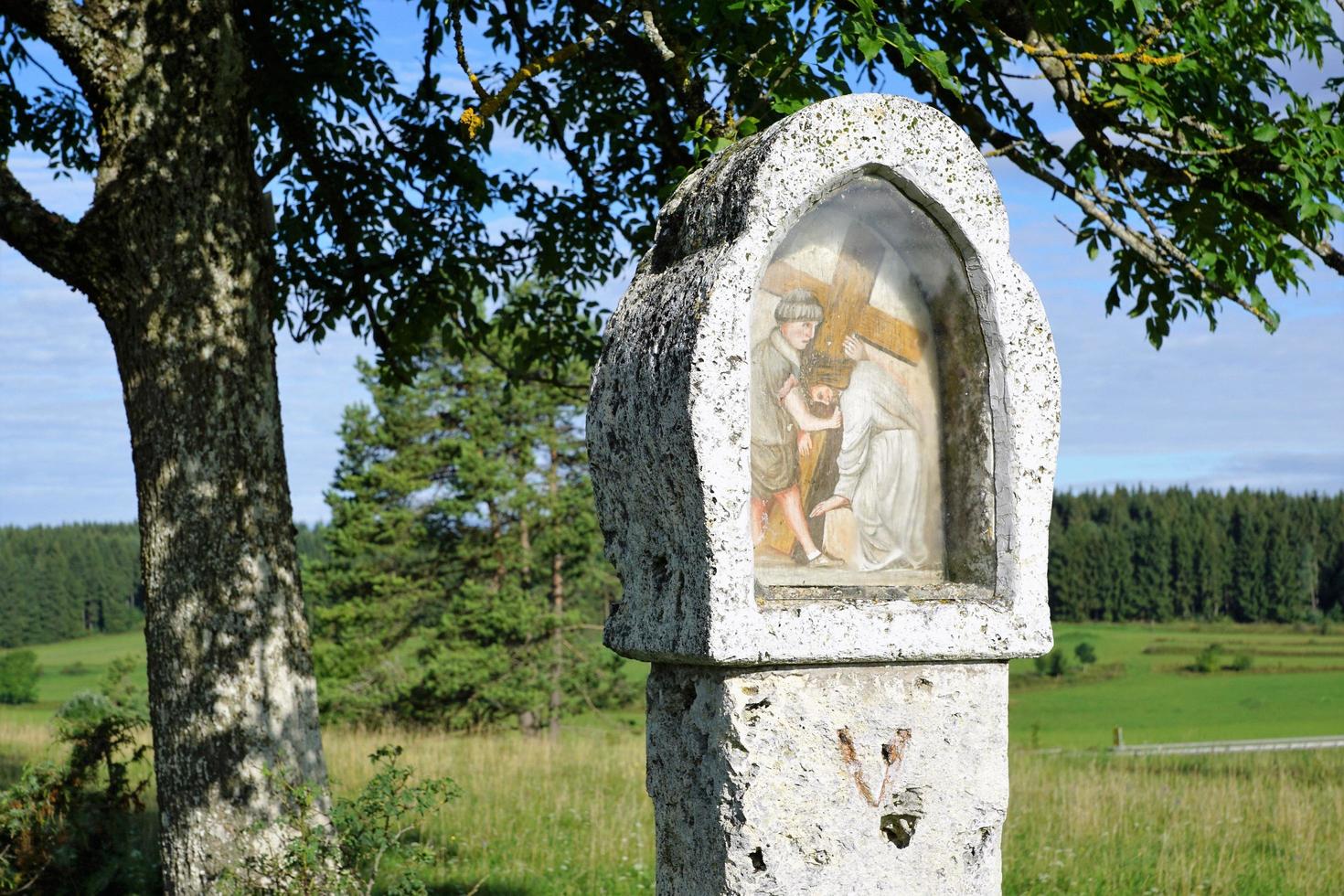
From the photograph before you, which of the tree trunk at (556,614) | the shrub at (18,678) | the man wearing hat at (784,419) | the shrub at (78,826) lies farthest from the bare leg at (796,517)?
the shrub at (18,678)

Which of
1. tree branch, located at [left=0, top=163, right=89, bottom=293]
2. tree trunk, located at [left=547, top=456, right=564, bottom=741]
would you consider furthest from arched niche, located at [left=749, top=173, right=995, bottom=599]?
tree trunk, located at [left=547, top=456, right=564, bottom=741]

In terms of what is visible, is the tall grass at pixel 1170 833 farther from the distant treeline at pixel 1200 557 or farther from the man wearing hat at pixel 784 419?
the distant treeline at pixel 1200 557

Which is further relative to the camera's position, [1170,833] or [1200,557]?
[1200,557]

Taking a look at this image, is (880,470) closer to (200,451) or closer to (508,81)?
(508,81)

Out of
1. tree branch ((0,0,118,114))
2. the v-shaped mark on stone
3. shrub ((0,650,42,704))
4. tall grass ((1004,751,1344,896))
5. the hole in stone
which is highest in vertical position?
tree branch ((0,0,118,114))

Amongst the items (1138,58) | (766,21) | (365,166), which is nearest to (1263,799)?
(1138,58)

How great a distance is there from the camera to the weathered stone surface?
2.96m

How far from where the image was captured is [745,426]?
2.94 meters

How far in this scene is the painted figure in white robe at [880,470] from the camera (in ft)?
10.8

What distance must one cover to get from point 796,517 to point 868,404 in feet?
1.31

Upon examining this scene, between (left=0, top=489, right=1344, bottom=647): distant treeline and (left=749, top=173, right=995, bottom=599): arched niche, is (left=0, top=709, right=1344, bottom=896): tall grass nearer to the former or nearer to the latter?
(left=749, top=173, right=995, bottom=599): arched niche

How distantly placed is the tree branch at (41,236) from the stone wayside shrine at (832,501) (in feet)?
11.8

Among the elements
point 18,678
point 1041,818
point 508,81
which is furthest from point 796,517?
point 18,678

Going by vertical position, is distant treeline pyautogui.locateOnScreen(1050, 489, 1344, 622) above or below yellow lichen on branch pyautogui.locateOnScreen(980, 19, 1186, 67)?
below
